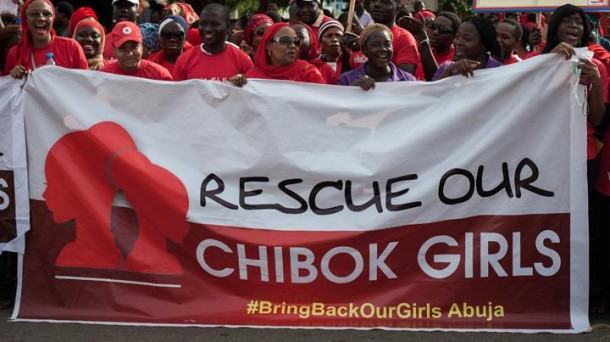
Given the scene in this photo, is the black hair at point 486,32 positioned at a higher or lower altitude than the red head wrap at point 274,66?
higher

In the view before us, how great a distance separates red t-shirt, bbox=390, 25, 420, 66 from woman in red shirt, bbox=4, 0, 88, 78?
2.27m

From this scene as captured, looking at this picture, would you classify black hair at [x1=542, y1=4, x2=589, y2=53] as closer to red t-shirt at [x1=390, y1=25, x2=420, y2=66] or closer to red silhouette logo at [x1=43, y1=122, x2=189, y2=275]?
red t-shirt at [x1=390, y1=25, x2=420, y2=66]

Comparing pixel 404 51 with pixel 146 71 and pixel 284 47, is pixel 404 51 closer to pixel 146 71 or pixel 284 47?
pixel 284 47

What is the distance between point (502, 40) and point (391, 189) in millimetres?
1730

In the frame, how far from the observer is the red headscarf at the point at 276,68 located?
6.04 meters

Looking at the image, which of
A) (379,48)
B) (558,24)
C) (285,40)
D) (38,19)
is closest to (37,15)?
(38,19)

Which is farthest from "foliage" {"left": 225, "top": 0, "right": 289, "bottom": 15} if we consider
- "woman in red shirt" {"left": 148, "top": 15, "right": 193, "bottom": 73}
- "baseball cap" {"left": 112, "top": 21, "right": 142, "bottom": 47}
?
"baseball cap" {"left": 112, "top": 21, "right": 142, "bottom": 47}

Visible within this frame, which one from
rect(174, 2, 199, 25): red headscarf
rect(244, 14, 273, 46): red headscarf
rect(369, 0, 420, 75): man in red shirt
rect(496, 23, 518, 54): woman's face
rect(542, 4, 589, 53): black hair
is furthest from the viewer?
rect(174, 2, 199, 25): red headscarf

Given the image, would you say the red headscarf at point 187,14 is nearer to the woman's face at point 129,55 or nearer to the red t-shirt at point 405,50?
the red t-shirt at point 405,50

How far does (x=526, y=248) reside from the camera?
536cm

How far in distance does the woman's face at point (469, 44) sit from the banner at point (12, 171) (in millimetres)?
2741

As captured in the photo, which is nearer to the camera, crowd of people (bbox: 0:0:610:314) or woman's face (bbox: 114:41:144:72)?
crowd of people (bbox: 0:0:610:314)

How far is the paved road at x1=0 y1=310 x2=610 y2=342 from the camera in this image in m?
5.16

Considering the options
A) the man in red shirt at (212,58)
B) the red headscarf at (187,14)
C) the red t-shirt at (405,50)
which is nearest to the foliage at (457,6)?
the red headscarf at (187,14)
